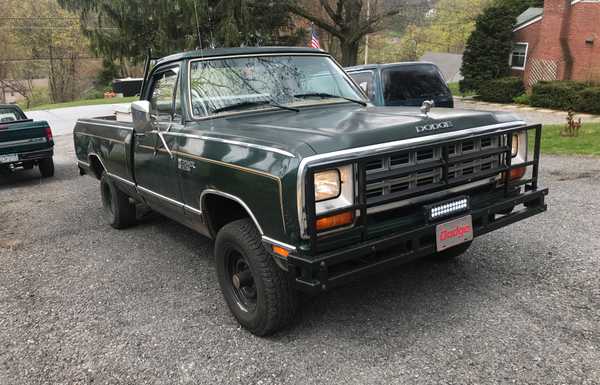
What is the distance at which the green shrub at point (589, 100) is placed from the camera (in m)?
16.9

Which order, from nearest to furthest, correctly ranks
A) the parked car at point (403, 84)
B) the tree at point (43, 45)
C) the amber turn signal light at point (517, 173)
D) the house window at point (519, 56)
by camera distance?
the amber turn signal light at point (517, 173) → the parked car at point (403, 84) → the house window at point (519, 56) → the tree at point (43, 45)

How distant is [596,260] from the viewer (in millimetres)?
4297

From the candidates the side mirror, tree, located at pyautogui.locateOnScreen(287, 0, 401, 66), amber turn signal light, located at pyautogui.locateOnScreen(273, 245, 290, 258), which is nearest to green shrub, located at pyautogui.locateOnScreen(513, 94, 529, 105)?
tree, located at pyautogui.locateOnScreen(287, 0, 401, 66)

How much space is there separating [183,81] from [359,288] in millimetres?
2266

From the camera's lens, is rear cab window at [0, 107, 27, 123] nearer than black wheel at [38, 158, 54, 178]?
No

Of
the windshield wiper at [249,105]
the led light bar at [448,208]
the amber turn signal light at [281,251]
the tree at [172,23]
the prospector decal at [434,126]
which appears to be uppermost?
the tree at [172,23]

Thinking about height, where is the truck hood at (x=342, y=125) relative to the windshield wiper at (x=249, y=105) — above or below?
below

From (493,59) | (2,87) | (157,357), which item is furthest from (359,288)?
(2,87)

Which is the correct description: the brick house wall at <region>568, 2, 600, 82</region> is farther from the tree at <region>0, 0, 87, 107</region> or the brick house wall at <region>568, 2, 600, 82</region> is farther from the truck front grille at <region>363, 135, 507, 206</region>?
the tree at <region>0, 0, 87, 107</region>

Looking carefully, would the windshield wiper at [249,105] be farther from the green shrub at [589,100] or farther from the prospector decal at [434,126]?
the green shrub at [589,100]

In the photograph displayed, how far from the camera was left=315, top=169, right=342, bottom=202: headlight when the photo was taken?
9.18 ft

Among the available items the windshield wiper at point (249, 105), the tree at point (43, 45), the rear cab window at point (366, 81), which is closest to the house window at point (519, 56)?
the rear cab window at point (366, 81)

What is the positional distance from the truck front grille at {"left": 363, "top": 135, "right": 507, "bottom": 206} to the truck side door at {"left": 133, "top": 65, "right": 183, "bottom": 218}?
183cm

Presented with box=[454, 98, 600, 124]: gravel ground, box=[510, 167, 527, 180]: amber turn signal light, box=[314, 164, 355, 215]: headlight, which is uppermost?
box=[314, 164, 355, 215]: headlight
